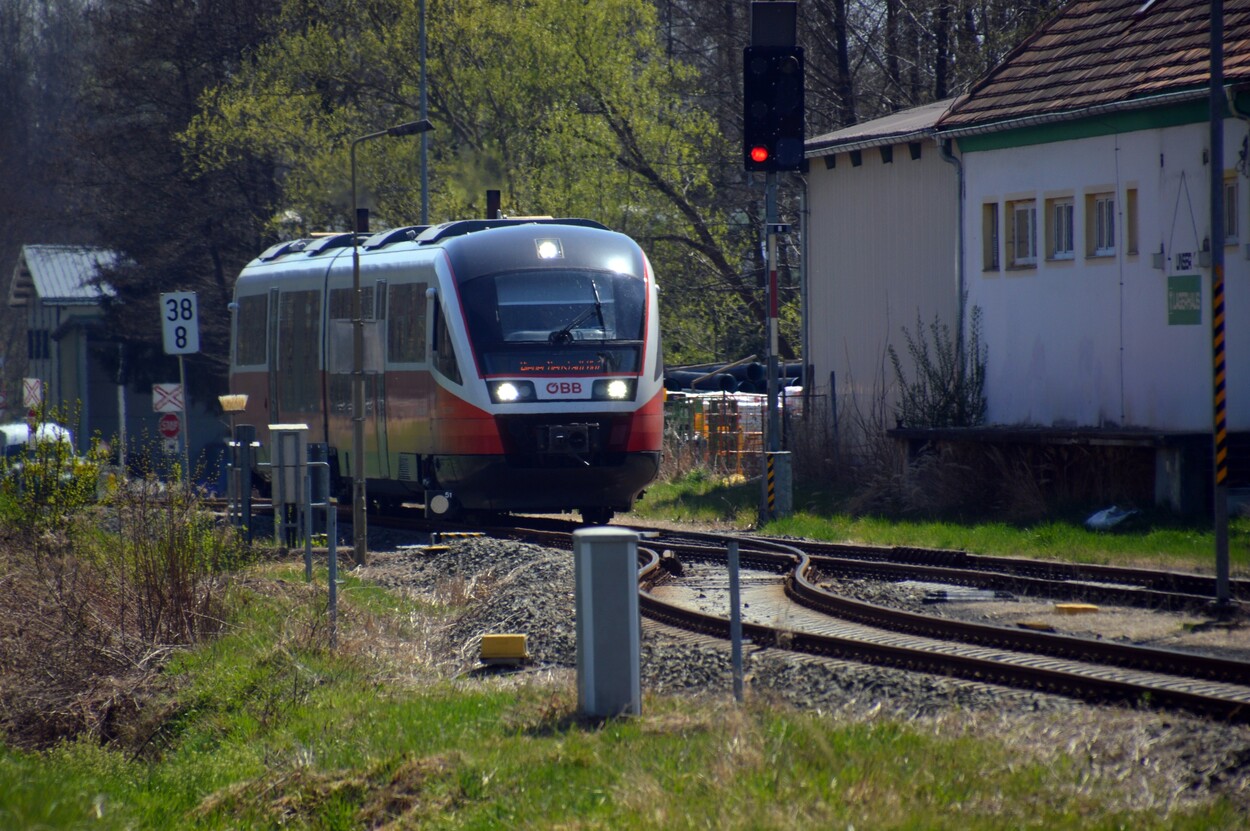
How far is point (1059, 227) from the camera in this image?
20.5 meters

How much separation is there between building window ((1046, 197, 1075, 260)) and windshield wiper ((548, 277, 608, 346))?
6.51 meters

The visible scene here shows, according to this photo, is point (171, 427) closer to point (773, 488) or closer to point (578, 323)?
point (773, 488)

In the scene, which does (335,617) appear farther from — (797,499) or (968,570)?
(797,499)

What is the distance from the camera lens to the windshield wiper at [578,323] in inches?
671

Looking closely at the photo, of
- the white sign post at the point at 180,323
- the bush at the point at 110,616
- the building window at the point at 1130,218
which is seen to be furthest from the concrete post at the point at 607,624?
the white sign post at the point at 180,323

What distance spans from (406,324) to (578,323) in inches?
86.3

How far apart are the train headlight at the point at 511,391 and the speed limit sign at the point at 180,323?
6760 mm

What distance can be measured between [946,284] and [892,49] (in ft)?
48.2

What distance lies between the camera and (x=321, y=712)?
8945 millimetres

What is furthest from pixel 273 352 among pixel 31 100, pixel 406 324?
pixel 31 100

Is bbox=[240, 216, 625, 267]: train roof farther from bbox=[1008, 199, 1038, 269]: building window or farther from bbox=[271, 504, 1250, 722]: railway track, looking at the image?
bbox=[1008, 199, 1038, 269]: building window

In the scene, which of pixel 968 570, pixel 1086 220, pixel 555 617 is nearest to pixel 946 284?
pixel 1086 220

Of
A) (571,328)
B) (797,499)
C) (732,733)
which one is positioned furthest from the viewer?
(797,499)

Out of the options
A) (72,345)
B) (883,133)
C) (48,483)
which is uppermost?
(883,133)
